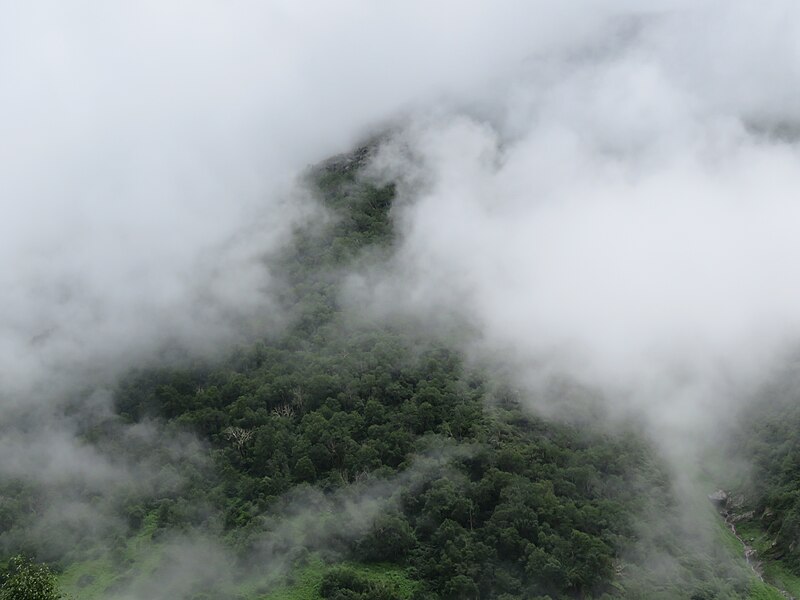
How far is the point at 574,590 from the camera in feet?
421

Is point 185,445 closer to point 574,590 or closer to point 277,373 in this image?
point 277,373

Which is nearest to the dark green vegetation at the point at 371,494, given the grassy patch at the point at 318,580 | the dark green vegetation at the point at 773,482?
the grassy patch at the point at 318,580

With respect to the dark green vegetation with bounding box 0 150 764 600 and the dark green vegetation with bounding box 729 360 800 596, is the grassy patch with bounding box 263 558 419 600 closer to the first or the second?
the dark green vegetation with bounding box 0 150 764 600

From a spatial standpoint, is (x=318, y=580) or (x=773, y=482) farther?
(x=773, y=482)

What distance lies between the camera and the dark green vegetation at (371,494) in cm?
13162

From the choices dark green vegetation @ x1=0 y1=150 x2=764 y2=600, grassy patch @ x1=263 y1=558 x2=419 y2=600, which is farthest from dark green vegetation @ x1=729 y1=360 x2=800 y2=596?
grassy patch @ x1=263 y1=558 x2=419 y2=600

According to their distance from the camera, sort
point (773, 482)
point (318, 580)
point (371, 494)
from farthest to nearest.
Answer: point (773, 482)
point (371, 494)
point (318, 580)

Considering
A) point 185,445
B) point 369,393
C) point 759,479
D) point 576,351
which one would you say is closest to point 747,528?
point 759,479

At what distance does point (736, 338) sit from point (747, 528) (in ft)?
189

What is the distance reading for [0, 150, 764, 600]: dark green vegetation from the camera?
131625 millimetres

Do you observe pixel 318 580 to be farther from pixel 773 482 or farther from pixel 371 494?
pixel 773 482

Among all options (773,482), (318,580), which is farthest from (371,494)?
(773,482)

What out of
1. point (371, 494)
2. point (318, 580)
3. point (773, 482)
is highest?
point (773, 482)

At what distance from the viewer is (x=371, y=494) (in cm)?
14788
